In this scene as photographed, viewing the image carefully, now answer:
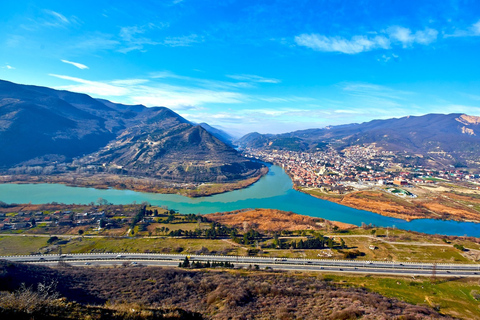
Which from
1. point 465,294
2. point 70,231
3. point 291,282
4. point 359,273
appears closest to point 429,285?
Answer: point 465,294

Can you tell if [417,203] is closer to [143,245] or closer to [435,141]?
[143,245]

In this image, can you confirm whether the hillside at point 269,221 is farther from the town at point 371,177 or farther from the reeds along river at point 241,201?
the town at point 371,177

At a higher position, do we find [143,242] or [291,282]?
[291,282]

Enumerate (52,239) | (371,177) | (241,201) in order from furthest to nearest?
(371,177) → (241,201) → (52,239)

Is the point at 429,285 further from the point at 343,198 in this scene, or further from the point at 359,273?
the point at 343,198

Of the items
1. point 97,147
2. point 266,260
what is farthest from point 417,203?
point 97,147

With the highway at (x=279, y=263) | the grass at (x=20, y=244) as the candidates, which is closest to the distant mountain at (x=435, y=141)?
the highway at (x=279, y=263)

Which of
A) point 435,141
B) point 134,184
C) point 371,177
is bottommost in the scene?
point 134,184
